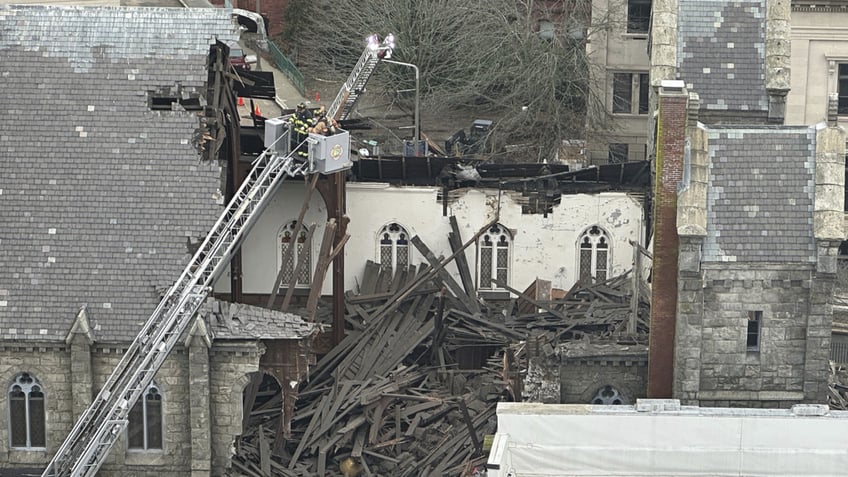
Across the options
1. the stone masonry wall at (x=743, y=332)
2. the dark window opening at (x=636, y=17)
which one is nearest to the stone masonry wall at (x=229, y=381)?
the stone masonry wall at (x=743, y=332)

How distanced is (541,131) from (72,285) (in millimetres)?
26165

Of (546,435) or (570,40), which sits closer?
(546,435)

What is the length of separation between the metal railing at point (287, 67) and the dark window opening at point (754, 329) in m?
31.1

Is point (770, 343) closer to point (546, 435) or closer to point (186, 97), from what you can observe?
point (546, 435)

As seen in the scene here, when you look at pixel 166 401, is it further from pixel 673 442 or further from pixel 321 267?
pixel 673 442

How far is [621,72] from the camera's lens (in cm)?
8200

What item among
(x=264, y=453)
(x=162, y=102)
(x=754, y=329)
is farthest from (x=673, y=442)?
(x=162, y=102)

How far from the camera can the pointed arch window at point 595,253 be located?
6856cm

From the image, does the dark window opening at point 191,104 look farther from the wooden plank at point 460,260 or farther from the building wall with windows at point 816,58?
the building wall with windows at point 816,58

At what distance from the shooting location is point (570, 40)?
82.4m

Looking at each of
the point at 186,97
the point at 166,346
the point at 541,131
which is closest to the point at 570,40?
the point at 541,131

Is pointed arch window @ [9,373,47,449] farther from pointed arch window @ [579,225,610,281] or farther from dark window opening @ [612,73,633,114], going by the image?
dark window opening @ [612,73,633,114]

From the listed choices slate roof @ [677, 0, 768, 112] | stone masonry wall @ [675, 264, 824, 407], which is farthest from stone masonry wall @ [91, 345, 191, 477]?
slate roof @ [677, 0, 768, 112]

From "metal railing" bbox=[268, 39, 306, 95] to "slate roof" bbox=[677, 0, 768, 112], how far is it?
870 inches
